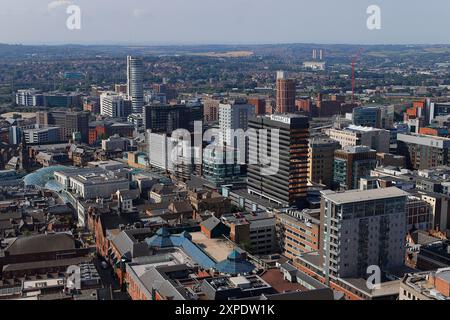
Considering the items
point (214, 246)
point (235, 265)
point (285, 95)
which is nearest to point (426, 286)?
point (235, 265)

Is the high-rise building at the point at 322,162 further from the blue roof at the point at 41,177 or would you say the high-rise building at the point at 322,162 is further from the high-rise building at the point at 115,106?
the high-rise building at the point at 115,106

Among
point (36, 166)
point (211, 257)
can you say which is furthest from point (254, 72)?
point (211, 257)

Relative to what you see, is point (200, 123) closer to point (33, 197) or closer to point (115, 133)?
point (115, 133)

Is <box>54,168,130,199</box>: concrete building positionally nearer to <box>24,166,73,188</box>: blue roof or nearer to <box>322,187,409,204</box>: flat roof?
<box>24,166,73,188</box>: blue roof

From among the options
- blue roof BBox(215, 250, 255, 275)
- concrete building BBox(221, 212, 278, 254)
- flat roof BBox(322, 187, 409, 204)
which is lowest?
concrete building BBox(221, 212, 278, 254)

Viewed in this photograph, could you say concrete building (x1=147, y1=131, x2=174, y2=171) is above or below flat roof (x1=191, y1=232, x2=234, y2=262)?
above

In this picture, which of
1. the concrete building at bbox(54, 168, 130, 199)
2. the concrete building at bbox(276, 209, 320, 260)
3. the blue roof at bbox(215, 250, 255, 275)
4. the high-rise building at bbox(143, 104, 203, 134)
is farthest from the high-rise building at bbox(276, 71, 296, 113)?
the blue roof at bbox(215, 250, 255, 275)

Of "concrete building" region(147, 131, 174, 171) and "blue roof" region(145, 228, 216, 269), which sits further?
"concrete building" region(147, 131, 174, 171)

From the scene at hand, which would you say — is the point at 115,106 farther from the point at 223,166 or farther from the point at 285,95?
the point at 223,166
